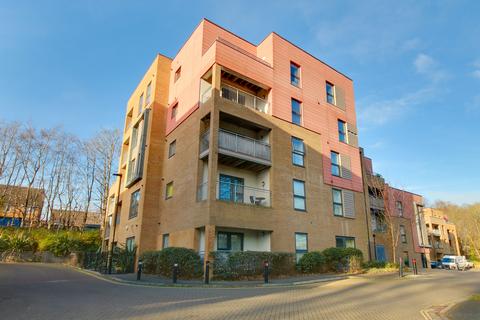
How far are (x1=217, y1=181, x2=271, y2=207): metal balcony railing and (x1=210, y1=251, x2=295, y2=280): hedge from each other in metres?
3.03

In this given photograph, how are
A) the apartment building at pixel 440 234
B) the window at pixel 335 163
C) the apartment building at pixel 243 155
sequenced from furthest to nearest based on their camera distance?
the apartment building at pixel 440 234
the window at pixel 335 163
the apartment building at pixel 243 155

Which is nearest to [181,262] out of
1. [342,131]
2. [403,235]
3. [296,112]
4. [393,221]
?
[296,112]

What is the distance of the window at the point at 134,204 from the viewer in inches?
903

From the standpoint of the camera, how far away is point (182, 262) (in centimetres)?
1484

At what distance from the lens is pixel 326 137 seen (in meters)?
23.3

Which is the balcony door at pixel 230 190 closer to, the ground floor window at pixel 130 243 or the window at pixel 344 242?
the window at pixel 344 242

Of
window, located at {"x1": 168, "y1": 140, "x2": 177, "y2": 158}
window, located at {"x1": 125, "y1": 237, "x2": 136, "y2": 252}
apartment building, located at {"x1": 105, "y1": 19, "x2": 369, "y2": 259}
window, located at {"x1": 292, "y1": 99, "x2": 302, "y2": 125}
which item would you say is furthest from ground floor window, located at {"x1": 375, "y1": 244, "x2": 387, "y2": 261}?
window, located at {"x1": 125, "y1": 237, "x2": 136, "y2": 252}

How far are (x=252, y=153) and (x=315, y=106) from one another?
26.1ft

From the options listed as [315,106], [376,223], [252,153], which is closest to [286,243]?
[252,153]

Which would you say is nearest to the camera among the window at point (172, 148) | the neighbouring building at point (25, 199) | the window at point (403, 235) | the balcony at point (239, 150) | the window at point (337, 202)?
the balcony at point (239, 150)

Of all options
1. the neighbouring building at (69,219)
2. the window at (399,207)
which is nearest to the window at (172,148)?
the neighbouring building at (69,219)

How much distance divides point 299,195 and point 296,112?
18.9ft

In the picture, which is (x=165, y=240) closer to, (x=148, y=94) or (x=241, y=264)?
(x=241, y=264)

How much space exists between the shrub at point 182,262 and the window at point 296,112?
11.1m
